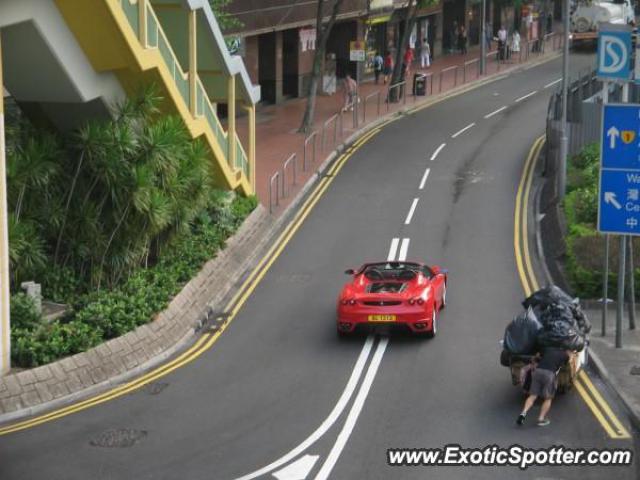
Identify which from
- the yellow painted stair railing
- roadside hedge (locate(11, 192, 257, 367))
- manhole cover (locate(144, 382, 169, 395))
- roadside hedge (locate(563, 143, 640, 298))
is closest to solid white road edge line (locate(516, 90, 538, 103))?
roadside hedge (locate(563, 143, 640, 298))

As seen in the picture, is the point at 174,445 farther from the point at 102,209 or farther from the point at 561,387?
the point at 102,209

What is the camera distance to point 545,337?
61.7 feet

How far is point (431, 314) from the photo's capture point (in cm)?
2277

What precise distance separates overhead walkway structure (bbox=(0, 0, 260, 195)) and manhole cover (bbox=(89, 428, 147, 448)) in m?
7.05

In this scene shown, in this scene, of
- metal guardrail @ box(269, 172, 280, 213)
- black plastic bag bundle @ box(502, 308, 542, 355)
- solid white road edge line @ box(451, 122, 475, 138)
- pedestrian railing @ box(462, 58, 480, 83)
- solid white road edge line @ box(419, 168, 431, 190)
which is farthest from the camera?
pedestrian railing @ box(462, 58, 480, 83)

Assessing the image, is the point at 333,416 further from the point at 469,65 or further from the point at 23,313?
the point at 469,65

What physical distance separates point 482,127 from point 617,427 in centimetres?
2853

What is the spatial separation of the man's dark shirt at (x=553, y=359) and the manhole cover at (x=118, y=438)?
6.07 m

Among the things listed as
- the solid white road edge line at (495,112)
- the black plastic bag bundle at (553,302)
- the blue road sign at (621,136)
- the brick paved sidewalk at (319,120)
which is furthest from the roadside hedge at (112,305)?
the solid white road edge line at (495,112)

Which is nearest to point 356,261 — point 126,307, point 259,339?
point 259,339

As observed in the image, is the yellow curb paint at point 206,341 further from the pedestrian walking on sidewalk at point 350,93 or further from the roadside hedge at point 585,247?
the pedestrian walking on sidewalk at point 350,93

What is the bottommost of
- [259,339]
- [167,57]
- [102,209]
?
[259,339]

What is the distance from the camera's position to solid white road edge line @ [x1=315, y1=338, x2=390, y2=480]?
16.8 metres

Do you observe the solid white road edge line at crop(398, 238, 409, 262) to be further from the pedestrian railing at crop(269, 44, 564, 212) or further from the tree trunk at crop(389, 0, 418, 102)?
the tree trunk at crop(389, 0, 418, 102)
